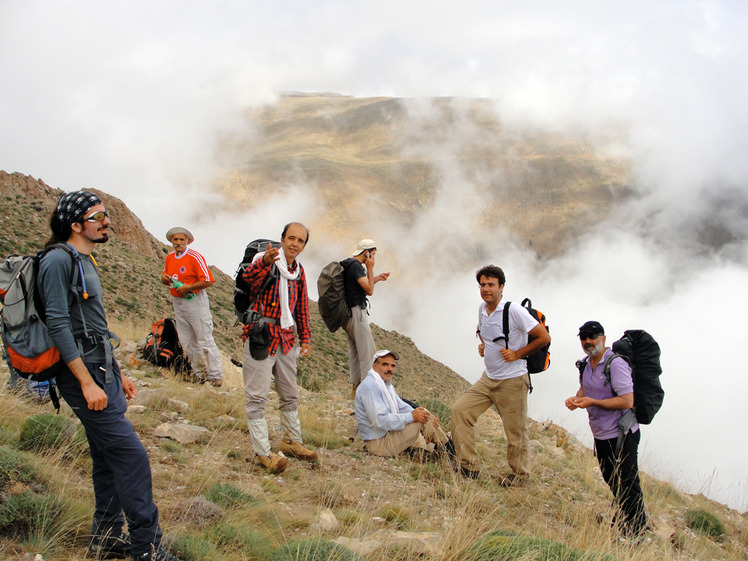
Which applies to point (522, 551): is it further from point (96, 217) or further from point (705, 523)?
point (705, 523)

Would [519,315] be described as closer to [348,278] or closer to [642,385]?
[642,385]

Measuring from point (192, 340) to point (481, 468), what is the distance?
437 centimetres

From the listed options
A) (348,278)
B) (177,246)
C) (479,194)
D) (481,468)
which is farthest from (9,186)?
(479,194)

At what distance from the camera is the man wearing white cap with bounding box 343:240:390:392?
7.11 metres

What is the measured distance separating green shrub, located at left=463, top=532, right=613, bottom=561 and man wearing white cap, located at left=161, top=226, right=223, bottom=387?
5.07 meters

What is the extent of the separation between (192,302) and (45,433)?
10.8 feet

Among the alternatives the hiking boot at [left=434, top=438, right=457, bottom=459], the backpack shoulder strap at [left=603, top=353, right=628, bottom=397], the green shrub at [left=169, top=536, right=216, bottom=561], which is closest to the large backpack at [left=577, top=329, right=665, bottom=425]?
the backpack shoulder strap at [left=603, top=353, right=628, bottom=397]

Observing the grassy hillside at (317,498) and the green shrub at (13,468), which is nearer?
the grassy hillside at (317,498)

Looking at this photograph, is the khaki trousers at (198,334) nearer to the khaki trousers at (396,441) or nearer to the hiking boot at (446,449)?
the khaki trousers at (396,441)

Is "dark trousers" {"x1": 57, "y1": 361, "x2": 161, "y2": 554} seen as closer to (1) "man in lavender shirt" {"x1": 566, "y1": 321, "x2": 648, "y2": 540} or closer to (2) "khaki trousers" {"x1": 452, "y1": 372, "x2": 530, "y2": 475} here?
(1) "man in lavender shirt" {"x1": 566, "y1": 321, "x2": 648, "y2": 540}

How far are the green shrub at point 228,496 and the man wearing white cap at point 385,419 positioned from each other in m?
2.02

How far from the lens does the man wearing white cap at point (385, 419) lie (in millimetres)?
6012

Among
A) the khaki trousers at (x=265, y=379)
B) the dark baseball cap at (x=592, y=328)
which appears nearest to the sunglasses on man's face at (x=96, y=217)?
the khaki trousers at (x=265, y=379)

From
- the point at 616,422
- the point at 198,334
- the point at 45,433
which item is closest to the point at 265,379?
the point at 45,433
